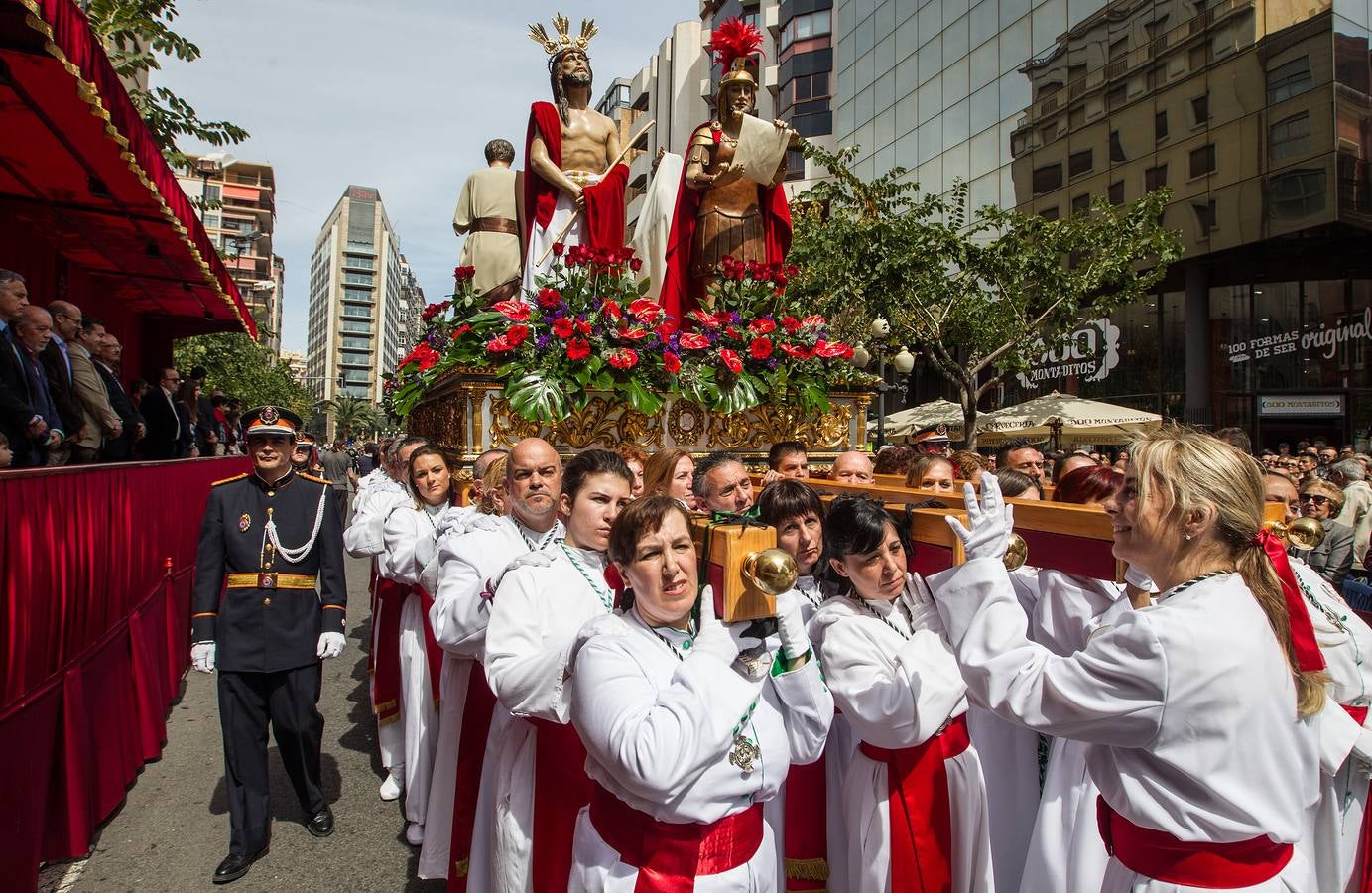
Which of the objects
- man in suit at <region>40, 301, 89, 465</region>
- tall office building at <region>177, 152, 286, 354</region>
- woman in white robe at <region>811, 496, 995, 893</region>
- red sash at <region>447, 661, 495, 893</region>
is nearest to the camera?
woman in white robe at <region>811, 496, 995, 893</region>

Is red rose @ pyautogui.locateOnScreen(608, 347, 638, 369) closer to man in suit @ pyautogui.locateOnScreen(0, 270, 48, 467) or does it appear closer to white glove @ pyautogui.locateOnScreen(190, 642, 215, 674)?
white glove @ pyautogui.locateOnScreen(190, 642, 215, 674)

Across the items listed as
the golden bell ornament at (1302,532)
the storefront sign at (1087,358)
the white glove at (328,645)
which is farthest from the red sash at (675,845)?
the storefront sign at (1087,358)

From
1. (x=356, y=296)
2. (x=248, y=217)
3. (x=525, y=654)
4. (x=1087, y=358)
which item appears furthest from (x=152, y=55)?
(x=356, y=296)

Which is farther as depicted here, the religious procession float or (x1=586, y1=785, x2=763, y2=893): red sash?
the religious procession float

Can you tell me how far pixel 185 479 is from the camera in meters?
7.47

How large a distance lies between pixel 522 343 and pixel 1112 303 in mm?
15045

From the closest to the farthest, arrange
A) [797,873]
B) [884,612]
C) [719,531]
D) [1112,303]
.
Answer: [719,531], [884,612], [797,873], [1112,303]

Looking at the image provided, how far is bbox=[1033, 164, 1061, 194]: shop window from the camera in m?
24.1

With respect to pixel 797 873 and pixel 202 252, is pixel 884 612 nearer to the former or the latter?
pixel 797 873

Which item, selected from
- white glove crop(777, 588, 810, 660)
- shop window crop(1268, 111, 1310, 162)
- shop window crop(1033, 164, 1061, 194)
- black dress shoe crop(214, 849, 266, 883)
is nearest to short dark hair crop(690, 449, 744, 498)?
white glove crop(777, 588, 810, 660)

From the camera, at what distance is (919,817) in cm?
248

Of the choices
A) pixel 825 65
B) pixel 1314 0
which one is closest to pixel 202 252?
pixel 1314 0

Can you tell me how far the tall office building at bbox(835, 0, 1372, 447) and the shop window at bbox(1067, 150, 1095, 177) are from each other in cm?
6

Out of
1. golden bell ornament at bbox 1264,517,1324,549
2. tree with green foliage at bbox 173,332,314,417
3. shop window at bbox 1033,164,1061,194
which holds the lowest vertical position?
golden bell ornament at bbox 1264,517,1324,549
